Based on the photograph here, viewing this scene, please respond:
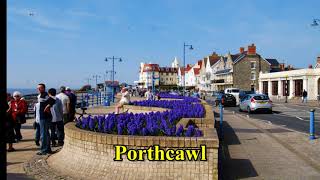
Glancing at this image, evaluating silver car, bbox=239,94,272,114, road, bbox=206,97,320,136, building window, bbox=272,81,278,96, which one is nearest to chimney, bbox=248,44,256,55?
building window, bbox=272,81,278,96

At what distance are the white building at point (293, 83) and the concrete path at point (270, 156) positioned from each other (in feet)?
135

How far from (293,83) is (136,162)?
54.3m

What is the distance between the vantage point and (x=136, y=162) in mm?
6523

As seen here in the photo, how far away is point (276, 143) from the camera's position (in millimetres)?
11633

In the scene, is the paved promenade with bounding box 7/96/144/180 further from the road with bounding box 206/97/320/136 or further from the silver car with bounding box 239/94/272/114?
the silver car with bounding box 239/94/272/114

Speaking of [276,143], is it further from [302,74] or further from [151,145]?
[302,74]

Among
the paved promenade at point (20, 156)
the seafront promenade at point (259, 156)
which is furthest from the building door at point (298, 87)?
the paved promenade at point (20, 156)

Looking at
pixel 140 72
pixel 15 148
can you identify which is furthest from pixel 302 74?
pixel 140 72

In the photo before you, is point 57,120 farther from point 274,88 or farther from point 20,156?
point 274,88

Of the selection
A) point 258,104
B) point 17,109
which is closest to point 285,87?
point 258,104

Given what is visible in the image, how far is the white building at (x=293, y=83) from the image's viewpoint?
5216 cm

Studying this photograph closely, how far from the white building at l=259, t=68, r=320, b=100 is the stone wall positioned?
161ft

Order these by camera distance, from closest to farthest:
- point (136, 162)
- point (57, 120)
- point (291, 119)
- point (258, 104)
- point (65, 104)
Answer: point (136, 162)
point (57, 120)
point (65, 104)
point (291, 119)
point (258, 104)

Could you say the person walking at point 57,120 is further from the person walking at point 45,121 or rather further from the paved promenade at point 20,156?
the person walking at point 45,121
